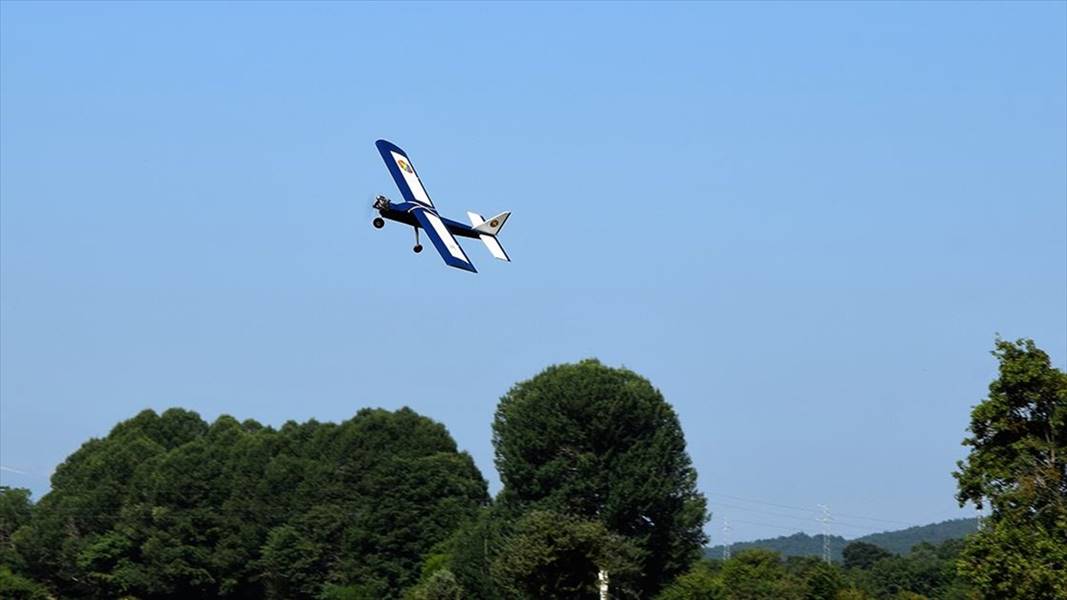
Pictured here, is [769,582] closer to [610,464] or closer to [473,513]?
[610,464]

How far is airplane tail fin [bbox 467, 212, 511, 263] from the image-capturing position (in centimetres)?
5056

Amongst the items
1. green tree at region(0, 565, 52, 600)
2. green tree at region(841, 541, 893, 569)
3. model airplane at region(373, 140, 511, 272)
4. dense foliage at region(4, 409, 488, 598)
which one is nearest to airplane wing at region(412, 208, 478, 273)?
model airplane at region(373, 140, 511, 272)

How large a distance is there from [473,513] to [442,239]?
227 ft

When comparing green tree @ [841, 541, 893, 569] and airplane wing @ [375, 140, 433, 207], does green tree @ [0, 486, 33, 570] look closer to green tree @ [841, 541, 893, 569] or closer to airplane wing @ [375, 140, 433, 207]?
airplane wing @ [375, 140, 433, 207]

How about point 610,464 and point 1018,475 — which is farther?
point 610,464

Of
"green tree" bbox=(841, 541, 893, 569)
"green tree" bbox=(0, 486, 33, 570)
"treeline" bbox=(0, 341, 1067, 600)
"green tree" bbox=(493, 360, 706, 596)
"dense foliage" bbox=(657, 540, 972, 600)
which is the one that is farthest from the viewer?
"green tree" bbox=(841, 541, 893, 569)

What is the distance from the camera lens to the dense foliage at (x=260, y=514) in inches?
4500

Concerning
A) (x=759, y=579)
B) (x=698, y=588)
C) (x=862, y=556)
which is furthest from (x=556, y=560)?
(x=862, y=556)

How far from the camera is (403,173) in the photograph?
51844 mm

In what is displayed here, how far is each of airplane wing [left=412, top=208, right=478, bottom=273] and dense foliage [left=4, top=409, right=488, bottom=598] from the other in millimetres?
67348

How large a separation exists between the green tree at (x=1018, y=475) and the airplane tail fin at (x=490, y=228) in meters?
15.8

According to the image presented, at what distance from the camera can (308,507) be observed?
12050 centimetres

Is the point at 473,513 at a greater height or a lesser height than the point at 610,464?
greater

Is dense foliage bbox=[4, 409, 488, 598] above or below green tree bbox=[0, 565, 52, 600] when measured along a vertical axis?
above
